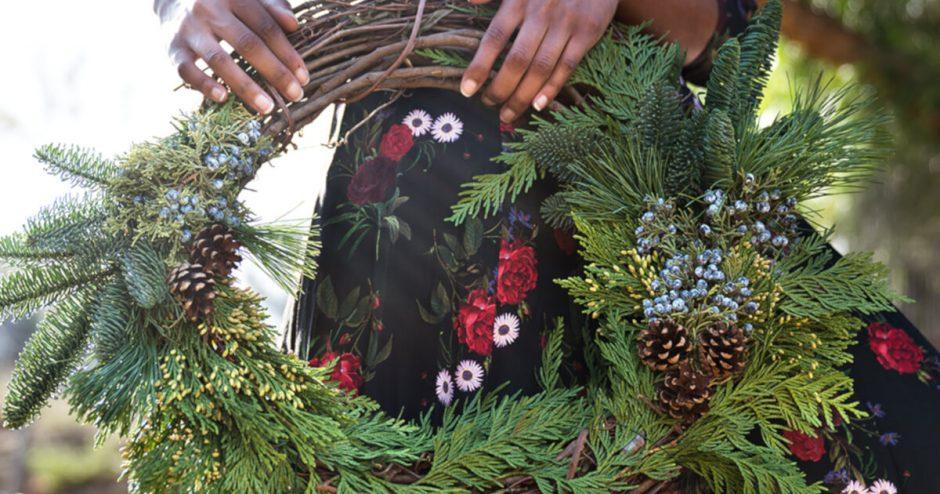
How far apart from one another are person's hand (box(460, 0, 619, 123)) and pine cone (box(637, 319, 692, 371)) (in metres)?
0.27

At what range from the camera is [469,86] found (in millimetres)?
894

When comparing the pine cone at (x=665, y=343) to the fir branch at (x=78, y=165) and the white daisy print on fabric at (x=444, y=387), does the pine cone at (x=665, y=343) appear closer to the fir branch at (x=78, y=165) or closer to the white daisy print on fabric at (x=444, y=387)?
the white daisy print on fabric at (x=444, y=387)

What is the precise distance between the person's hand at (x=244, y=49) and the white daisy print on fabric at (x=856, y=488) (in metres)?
0.66

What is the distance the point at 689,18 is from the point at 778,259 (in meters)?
0.32

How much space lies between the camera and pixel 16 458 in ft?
14.7

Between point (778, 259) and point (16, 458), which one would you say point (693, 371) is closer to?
point (778, 259)

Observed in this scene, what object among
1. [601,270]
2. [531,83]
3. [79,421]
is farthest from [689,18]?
[79,421]

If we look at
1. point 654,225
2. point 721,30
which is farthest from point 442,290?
point 721,30

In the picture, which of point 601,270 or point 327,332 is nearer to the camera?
point 601,270

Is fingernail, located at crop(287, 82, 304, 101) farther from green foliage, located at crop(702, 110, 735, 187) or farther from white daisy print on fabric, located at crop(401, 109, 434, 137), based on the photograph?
green foliage, located at crop(702, 110, 735, 187)

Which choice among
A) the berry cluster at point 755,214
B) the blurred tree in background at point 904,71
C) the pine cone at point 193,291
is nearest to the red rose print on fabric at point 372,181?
the pine cone at point 193,291

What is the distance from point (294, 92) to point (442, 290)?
256 millimetres

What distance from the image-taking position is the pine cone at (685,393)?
2.55 feet

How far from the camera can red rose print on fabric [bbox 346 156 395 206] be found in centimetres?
95
